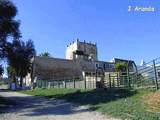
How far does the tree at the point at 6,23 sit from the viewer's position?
3294 cm

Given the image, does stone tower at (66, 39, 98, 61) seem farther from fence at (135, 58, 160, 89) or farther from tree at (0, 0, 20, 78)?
fence at (135, 58, 160, 89)

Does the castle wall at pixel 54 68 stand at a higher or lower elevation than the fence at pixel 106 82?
higher

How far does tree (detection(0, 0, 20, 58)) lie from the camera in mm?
32938

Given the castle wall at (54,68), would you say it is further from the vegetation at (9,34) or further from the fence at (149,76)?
the fence at (149,76)

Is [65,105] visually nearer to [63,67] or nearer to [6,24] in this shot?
[6,24]

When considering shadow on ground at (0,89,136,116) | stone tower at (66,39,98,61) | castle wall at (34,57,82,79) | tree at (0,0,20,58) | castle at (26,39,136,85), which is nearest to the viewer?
shadow on ground at (0,89,136,116)

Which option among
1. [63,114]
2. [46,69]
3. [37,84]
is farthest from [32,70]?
[63,114]

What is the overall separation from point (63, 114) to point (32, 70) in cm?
5237

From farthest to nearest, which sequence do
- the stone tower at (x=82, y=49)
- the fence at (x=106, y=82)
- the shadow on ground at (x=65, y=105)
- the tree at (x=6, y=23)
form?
the stone tower at (x=82, y=49), the tree at (x=6, y=23), the fence at (x=106, y=82), the shadow on ground at (x=65, y=105)

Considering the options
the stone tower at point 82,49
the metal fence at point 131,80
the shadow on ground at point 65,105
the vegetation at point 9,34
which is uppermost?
the stone tower at point 82,49

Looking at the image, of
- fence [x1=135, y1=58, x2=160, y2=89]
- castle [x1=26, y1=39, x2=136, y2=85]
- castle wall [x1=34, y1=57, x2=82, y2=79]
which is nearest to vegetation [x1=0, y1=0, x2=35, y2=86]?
fence [x1=135, y1=58, x2=160, y2=89]

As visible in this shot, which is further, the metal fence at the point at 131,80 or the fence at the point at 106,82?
the fence at the point at 106,82

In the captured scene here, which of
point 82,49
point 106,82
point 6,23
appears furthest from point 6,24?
point 82,49

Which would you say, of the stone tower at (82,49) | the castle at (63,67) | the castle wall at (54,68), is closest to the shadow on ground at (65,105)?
the castle at (63,67)
